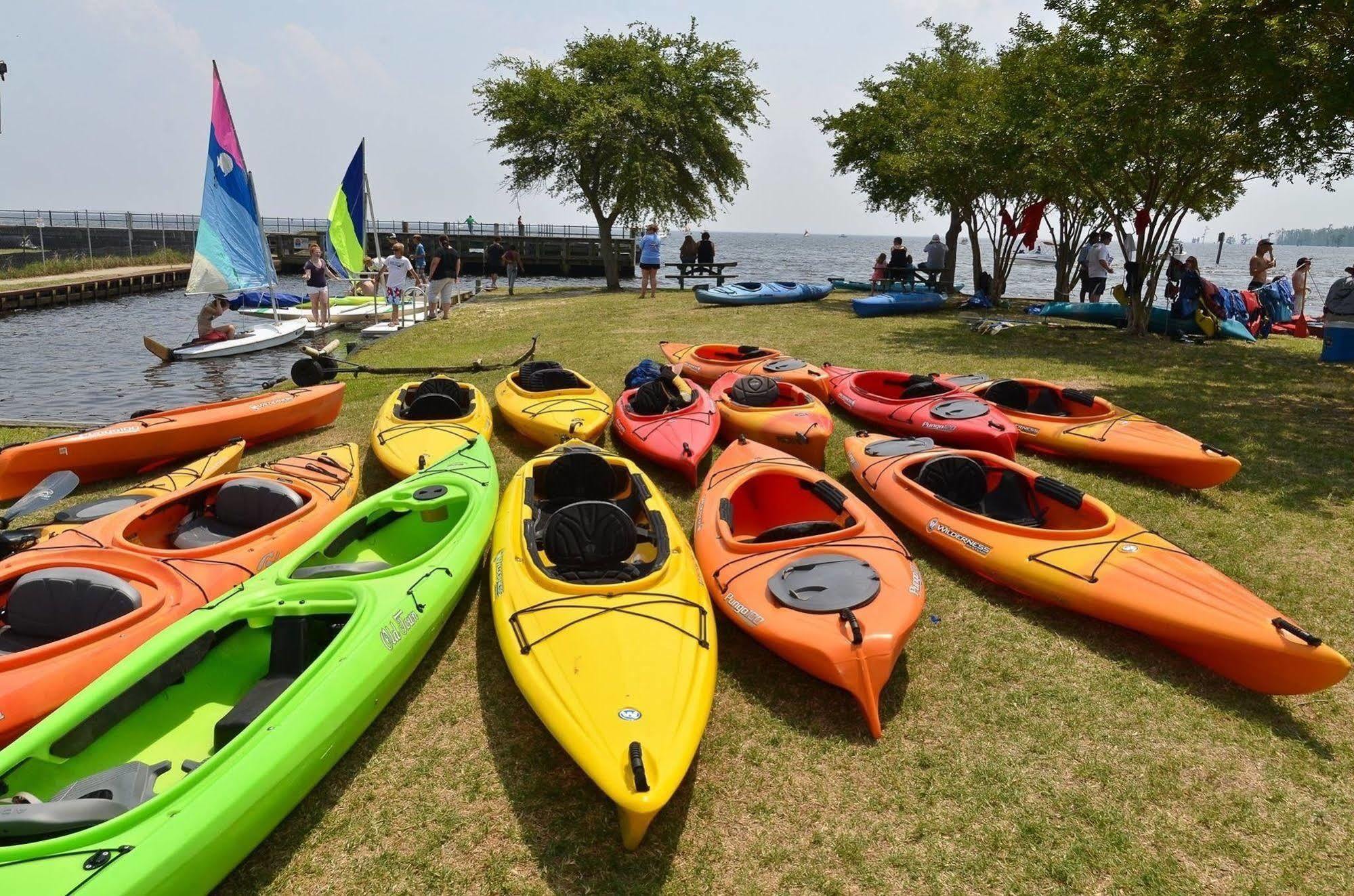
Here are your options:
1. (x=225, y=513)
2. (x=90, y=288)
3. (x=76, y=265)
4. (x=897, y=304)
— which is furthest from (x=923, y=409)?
(x=76, y=265)

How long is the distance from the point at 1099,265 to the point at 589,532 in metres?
17.8

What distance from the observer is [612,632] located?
390 centimetres

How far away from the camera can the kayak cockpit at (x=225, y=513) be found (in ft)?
18.3

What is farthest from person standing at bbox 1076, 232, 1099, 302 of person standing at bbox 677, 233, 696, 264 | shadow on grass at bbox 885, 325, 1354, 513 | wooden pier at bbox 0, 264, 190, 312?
wooden pier at bbox 0, 264, 190, 312

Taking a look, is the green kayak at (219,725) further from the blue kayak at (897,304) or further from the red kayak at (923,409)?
the blue kayak at (897,304)

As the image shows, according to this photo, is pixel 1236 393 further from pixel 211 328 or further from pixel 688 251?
pixel 211 328

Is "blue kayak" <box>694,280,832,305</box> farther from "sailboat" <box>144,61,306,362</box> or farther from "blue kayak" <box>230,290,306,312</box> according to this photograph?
"blue kayak" <box>230,290,306,312</box>

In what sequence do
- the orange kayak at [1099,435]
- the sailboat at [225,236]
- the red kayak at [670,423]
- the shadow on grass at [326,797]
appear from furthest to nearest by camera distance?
the sailboat at [225,236] < the red kayak at [670,423] < the orange kayak at [1099,435] < the shadow on grass at [326,797]

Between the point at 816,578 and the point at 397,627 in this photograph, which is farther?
the point at 816,578

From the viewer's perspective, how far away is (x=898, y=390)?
9602mm

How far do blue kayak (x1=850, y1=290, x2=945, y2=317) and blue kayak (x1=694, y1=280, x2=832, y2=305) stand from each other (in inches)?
87.6

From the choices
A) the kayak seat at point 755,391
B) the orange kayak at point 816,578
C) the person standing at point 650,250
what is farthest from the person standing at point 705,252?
the orange kayak at point 816,578

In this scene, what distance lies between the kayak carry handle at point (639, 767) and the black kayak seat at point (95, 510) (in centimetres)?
483

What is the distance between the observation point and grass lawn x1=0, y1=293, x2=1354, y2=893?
3184 mm
